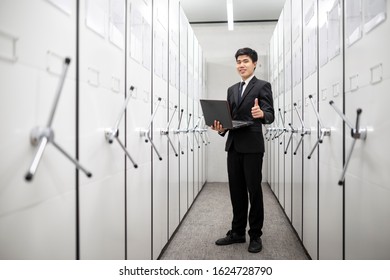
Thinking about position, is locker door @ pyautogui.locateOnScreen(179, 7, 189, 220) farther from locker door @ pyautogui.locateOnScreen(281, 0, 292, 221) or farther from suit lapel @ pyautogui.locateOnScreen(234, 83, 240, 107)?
locker door @ pyautogui.locateOnScreen(281, 0, 292, 221)

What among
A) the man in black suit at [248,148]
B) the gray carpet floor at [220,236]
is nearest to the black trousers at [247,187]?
the man in black suit at [248,148]

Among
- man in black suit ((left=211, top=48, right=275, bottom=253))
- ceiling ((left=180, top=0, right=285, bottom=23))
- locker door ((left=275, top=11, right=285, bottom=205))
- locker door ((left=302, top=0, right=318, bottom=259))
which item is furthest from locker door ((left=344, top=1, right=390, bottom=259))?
ceiling ((left=180, top=0, right=285, bottom=23))

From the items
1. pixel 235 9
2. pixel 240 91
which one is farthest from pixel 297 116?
pixel 235 9

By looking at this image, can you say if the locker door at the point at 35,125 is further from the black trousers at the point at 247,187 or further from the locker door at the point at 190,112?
the locker door at the point at 190,112

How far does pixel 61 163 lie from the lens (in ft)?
3.27

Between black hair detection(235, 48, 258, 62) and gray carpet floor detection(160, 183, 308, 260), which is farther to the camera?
black hair detection(235, 48, 258, 62)

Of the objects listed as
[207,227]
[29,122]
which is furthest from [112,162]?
[207,227]

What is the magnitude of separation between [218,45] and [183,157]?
10.3ft

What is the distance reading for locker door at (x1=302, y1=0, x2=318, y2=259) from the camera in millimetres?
2053

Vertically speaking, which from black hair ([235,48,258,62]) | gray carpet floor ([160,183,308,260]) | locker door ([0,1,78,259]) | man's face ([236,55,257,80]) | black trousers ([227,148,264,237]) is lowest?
gray carpet floor ([160,183,308,260])

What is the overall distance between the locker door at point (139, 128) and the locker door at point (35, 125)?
533 mm

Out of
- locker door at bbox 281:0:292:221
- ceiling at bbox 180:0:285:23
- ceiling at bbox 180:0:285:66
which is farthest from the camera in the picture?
ceiling at bbox 180:0:285:66

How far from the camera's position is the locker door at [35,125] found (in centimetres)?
77

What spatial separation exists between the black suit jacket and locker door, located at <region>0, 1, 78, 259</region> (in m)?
1.54
